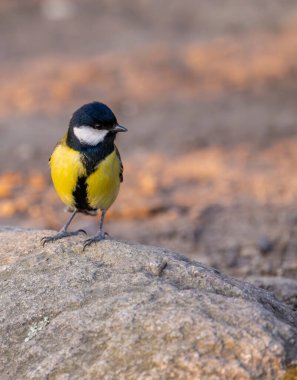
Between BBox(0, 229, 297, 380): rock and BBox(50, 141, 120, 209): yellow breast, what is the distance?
2.40 ft

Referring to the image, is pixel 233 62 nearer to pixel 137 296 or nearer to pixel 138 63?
pixel 138 63

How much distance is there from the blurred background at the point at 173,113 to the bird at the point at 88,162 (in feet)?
6.35

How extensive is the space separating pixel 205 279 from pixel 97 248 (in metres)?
0.73

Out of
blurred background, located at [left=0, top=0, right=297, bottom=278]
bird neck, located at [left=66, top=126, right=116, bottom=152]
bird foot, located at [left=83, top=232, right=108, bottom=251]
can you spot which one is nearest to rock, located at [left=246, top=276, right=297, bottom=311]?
blurred background, located at [left=0, top=0, right=297, bottom=278]

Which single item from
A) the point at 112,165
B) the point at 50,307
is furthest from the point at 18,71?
the point at 50,307

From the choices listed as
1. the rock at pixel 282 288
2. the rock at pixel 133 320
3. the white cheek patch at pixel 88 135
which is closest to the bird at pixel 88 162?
the white cheek patch at pixel 88 135

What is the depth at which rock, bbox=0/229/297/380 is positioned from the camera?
11.0 feet

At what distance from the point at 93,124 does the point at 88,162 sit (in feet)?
0.96

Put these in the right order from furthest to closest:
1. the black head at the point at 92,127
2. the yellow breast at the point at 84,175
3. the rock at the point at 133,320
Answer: the black head at the point at 92,127 < the yellow breast at the point at 84,175 < the rock at the point at 133,320

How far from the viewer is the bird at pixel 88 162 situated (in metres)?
5.09

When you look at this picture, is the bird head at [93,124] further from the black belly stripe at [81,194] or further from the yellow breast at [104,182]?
the black belly stripe at [81,194]

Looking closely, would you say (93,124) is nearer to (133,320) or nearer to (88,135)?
(88,135)

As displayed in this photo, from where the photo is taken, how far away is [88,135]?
5.20m

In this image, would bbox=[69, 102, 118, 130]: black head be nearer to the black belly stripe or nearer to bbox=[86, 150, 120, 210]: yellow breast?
bbox=[86, 150, 120, 210]: yellow breast
